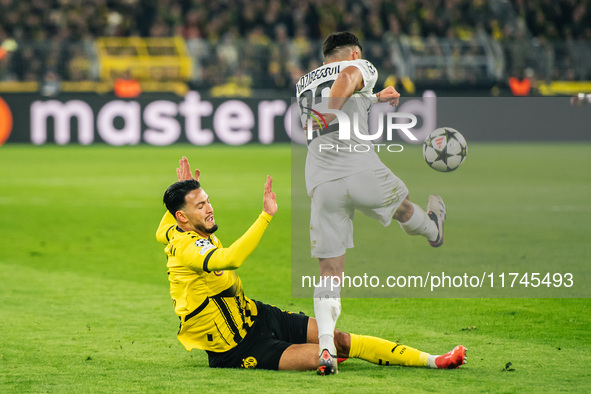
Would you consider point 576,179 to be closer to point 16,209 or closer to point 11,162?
point 16,209

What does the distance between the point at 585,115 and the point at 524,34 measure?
8.03 m

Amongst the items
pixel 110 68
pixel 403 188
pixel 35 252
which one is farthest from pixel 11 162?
pixel 403 188

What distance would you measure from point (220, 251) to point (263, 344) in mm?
766

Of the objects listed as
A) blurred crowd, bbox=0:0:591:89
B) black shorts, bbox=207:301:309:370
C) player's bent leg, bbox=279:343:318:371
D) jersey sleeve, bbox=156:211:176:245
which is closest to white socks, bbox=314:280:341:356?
player's bent leg, bbox=279:343:318:371

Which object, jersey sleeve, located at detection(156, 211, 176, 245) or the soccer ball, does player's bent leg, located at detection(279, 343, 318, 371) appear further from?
the soccer ball

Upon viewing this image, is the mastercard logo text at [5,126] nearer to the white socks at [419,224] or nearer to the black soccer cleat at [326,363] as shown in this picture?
the white socks at [419,224]

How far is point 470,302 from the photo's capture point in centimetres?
780

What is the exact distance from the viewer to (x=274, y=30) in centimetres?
2933

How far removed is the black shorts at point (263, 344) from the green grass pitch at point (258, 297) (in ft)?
0.32

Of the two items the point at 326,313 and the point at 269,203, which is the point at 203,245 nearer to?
the point at 269,203

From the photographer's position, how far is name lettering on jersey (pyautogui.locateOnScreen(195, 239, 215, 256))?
5211 mm

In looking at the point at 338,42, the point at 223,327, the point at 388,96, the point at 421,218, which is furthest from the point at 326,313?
the point at 338,42

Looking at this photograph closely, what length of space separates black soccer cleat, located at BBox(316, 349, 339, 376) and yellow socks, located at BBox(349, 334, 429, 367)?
8.8 inches

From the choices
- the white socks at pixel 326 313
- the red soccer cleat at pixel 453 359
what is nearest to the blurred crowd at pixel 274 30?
the white socks at pixel 326 313
